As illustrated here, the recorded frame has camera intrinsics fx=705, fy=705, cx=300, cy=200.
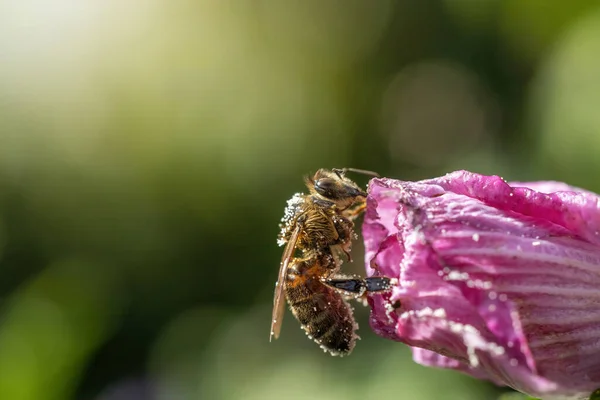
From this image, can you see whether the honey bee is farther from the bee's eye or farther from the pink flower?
the pink flower

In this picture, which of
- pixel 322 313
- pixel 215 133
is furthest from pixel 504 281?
pixel 215 133

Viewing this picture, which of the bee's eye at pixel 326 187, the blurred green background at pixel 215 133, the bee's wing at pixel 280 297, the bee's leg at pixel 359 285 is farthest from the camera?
the blurred green background at pixel 215 133

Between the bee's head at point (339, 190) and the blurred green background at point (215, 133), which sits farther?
the blurred green background at point (215, 133)

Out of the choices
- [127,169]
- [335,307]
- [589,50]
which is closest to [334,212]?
[335,307]

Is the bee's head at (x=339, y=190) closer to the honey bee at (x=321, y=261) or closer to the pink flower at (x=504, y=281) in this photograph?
the honey bee at (x=321, y=261)

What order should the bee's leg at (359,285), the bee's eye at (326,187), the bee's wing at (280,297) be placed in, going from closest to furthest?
1. the bee's leg at (359,285)
2. the bee's wing at (280,297)
3. the bee's eye at (326,187)

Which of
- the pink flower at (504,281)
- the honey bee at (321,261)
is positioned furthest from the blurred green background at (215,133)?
the pink flower at (504,281)

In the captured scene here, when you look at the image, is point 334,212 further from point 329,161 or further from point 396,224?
point 329,161
